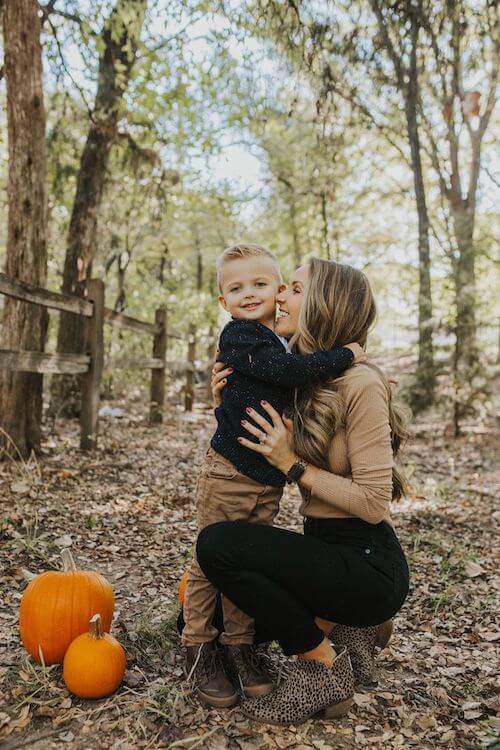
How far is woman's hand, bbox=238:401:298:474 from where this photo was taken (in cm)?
239

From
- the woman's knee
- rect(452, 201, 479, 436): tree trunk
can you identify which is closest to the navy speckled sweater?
the woman's knee

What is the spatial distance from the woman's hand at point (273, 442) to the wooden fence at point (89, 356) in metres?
3.13

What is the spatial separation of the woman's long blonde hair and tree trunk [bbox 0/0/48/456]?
3.70 metres

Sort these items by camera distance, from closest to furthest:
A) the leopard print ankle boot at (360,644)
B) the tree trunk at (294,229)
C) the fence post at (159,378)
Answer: the leopard print ankle boot at (360,644) < the fence post at (159,378) < the tree trunk at (294,229)

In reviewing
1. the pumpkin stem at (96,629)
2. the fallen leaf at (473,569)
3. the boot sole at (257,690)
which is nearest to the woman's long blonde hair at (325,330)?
the boot sole at (257,690)

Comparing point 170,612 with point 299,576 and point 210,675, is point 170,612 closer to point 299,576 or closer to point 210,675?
point 210,675

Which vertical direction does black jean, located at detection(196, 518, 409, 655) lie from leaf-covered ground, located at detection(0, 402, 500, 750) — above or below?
above

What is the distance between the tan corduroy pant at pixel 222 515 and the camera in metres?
2.48

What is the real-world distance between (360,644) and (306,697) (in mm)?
443

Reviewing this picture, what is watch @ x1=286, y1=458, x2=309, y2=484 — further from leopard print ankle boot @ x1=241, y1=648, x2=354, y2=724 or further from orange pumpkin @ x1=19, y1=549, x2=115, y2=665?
orange pumpkin @ x1=19, y1=549, x2=115, y2=665

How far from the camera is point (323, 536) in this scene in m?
2.43

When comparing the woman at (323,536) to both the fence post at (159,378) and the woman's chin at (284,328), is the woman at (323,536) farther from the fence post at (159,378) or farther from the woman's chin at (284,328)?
the fence post at (159,378)

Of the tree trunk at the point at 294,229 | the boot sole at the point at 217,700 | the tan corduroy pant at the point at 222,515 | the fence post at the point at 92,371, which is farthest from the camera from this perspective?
the tree trunk at the point at 294,229

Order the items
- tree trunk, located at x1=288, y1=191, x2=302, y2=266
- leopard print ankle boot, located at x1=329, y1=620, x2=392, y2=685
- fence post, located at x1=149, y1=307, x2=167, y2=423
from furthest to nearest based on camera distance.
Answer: tree trunk, located at x1=288, y1=191, x2=302, y2=266
fence post, located at x1=149, y1=307, x2=167, y2=423
leopard print ankle boot, located at x1=329, y1=620, x2=392, y2=685
